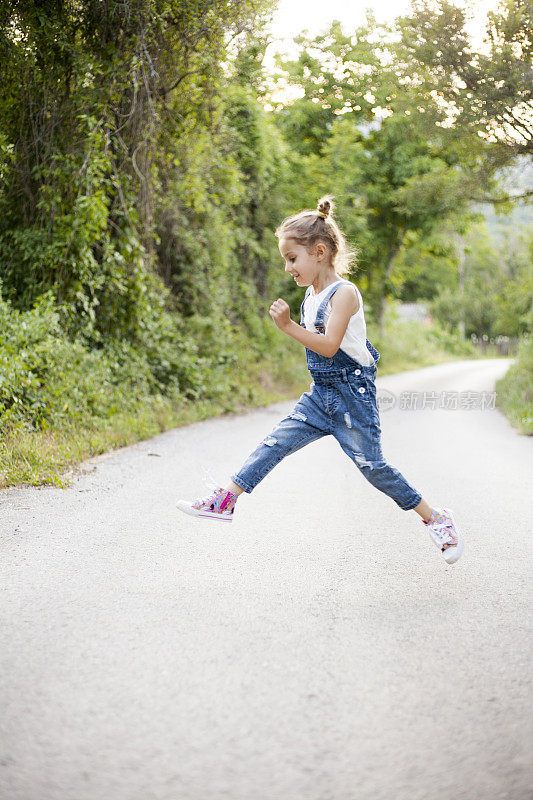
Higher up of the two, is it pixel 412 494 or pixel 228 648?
pixel 412 494

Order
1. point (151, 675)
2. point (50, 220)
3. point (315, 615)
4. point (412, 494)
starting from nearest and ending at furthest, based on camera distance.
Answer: point (151, 675) < point (315, 615) < point (412, 494) < point (50, 220)

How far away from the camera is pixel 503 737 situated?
267 cm

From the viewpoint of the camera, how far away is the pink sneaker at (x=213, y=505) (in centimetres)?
472

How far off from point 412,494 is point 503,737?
2015 millimetres

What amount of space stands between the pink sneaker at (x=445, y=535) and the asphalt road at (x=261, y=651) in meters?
Result: 0.14

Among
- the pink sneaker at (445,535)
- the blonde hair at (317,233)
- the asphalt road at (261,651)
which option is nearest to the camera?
the asphalt road at (261,651)

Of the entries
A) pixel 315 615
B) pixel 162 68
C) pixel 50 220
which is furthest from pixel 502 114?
pixel 315 615

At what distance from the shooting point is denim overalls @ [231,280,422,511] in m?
4.57

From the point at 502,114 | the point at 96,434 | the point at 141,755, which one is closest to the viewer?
the point at 141,755

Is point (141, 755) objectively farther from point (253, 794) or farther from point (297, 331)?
point (297, 331)

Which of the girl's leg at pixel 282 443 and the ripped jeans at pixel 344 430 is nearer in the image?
the ripped jeans at pixel 344 430

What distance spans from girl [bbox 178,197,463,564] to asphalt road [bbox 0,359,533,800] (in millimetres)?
328

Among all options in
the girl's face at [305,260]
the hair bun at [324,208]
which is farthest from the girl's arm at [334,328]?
the hair bun at [324,208]

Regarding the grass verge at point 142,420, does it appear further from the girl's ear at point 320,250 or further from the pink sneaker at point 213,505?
the girl's ear at point 320,250
